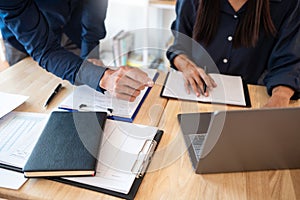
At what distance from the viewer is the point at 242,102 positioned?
3.11ft

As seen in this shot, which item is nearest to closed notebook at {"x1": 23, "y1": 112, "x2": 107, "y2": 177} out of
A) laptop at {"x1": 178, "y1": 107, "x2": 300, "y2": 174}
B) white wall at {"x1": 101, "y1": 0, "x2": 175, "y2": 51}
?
laptop at {"x1": 178, "y1": 107, "x2": 300, "y2": 174}

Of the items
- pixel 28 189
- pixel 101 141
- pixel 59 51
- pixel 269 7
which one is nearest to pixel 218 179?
pixel 101 141

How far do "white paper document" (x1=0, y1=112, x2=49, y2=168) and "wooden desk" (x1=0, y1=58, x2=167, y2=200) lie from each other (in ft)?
0.16

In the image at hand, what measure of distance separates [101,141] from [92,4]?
2.35 feet

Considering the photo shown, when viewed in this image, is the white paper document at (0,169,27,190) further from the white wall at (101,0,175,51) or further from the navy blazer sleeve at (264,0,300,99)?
the white wall at (101,0,175,51)

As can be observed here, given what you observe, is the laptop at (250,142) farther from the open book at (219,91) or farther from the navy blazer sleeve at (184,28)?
the navy blazer sleeve at (184,28)

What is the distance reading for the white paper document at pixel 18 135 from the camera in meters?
0.70

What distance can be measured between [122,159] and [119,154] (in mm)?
19

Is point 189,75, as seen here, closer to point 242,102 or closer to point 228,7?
point 242,102

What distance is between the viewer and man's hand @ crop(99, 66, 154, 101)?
2.80 ft

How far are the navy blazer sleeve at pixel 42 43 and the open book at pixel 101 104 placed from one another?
43mm

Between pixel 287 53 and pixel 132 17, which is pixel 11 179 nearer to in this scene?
pixel 287 53

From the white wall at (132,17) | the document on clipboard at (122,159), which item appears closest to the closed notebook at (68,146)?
the document on clipboard at (122,159)


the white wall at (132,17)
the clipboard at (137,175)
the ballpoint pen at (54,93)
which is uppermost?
the ballpoint pen at (54,93)
